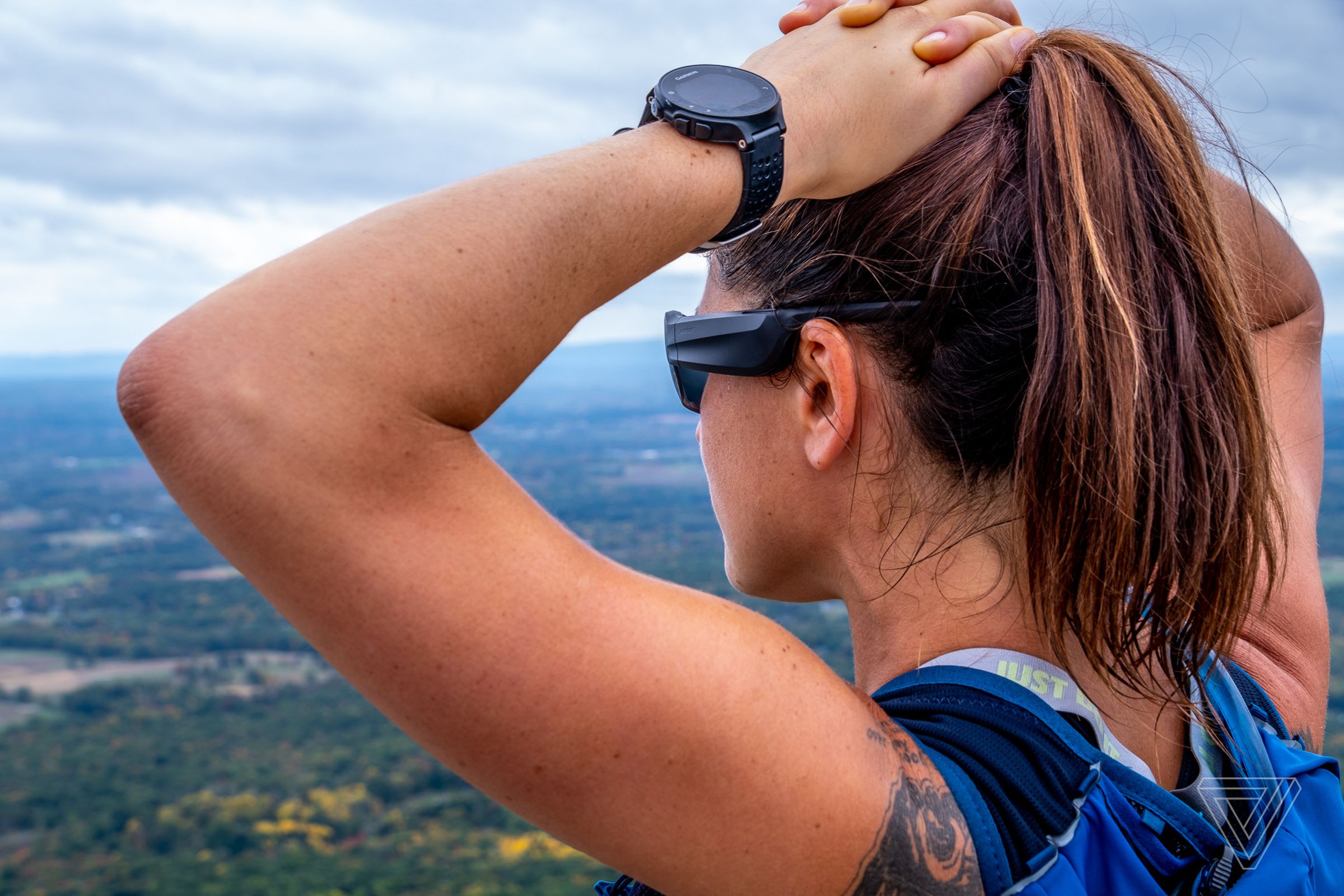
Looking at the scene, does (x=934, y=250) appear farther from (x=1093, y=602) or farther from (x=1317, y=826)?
(x=1317, y=826)

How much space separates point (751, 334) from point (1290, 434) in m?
1.32

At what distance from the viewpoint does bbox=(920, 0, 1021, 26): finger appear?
1.58 m

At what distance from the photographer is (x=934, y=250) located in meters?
1.47

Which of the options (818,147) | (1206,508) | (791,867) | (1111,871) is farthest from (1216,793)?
(818,147)

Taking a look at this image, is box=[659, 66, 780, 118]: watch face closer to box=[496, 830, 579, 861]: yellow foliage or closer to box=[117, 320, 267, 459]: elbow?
box=[117, 320, 267, 459]: elbow

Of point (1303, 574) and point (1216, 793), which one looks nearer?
point (1216, 793)

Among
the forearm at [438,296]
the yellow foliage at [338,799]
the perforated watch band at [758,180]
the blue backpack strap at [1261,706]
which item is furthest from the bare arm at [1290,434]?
the yellow foliage at [338,799]

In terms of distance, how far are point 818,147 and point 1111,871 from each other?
1.08m

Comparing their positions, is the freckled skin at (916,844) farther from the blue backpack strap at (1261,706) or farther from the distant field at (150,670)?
the distant field at (150,670)

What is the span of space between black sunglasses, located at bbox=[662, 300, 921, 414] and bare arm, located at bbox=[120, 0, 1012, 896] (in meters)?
0.46

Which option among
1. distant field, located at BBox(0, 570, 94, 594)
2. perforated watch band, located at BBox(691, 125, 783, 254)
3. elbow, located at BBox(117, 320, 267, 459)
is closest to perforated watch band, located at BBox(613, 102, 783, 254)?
perforated watch band, located at BBox(691, 125, 783, 254)

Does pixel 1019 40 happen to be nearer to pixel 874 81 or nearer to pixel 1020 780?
pixel 874 81

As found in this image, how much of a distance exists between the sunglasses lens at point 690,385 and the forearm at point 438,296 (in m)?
0.57

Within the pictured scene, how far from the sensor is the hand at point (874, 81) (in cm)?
144
